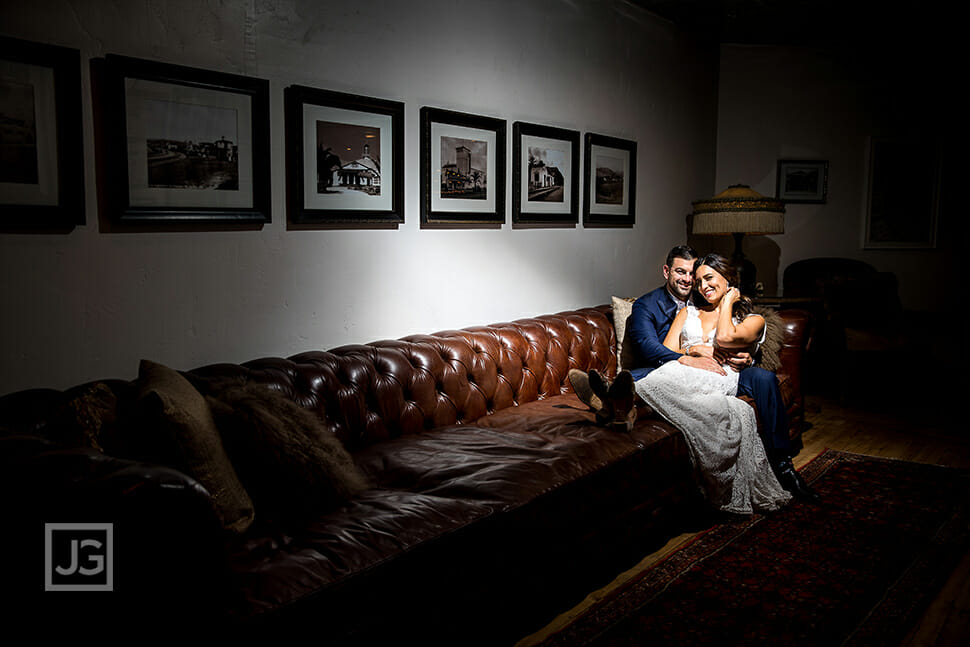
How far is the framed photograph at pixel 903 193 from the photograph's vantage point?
614 cm

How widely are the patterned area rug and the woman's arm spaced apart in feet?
2.57

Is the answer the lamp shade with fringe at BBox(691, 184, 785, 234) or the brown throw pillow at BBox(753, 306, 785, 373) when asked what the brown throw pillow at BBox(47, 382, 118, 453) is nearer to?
the brown throw pillow at BBox(753, 306, 785, 373)

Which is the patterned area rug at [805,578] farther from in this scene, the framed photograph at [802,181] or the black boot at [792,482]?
the framed photograph at [802,181]

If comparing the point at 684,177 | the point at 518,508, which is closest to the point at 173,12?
the point at 518,508

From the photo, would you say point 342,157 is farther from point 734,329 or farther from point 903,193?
point 903,193

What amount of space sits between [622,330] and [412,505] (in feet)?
7.62

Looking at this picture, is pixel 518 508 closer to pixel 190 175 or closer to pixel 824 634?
pixel 824 634

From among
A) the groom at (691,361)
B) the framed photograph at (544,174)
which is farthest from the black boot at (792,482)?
the framed photograph at (544,174)

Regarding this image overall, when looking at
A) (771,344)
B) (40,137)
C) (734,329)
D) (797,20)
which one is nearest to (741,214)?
(771,344)

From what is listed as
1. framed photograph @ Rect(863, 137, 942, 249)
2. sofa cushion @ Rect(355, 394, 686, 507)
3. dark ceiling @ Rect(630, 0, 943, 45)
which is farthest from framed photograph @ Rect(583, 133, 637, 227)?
framed photograph @ Rect(863, 137, 942, 249)

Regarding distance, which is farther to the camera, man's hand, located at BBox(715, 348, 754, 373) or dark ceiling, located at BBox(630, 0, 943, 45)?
dark ceiling, located at BBox(630, 0, 943, 45)

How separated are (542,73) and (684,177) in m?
2.01

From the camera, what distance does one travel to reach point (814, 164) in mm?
6281

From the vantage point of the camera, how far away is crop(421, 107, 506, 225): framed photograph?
350cm
